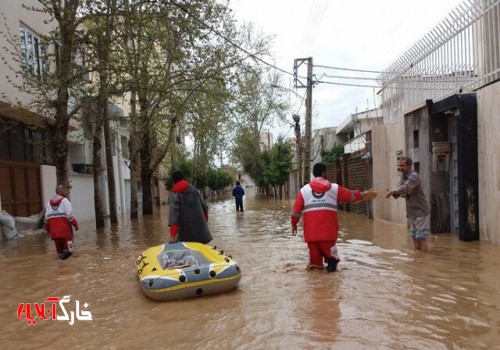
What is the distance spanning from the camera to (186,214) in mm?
7949

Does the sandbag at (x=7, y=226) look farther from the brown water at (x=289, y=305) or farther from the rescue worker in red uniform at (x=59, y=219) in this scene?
the rescue worker in red uniform at (x=59, y=219)

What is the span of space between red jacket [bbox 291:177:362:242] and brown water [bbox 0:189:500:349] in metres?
0.64

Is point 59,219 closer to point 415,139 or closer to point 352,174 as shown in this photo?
point 415,139

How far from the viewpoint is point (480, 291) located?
5945mm

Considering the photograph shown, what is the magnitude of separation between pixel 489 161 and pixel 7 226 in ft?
42.6

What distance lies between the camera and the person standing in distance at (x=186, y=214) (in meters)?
7.77

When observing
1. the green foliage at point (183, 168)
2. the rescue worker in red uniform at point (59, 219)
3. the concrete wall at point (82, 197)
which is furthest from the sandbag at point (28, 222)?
the green foliage at point (183, 168)

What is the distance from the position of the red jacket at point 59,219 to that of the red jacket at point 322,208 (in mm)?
4962

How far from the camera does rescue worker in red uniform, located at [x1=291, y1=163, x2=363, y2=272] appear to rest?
22.5ft

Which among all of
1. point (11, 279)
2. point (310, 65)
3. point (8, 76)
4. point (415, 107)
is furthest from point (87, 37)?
point (310, 65)

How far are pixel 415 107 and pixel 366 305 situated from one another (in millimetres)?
7638

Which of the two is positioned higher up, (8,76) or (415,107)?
(8,76)

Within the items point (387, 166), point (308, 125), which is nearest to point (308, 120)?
point (308, 125)

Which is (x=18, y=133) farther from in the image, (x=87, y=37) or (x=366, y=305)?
(x=366, y=305)
